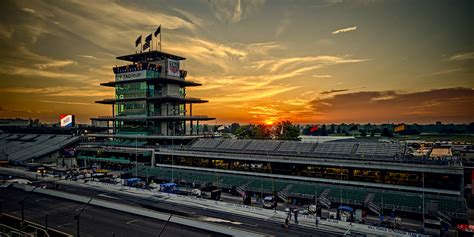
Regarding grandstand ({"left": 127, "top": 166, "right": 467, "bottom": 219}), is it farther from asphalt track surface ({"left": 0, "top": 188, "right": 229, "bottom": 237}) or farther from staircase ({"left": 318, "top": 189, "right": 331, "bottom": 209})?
asphalt track surface ({"left": 0, "top": 188, "right": 229, "bottom": 237})

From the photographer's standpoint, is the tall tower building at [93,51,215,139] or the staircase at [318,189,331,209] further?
the tall tower building at [93,51,215,139]

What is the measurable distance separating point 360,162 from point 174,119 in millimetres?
70958

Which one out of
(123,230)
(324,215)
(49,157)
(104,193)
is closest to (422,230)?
(324,215)

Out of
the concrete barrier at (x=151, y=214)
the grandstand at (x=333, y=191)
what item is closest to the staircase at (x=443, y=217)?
the grandstand at (x=333, y=191)

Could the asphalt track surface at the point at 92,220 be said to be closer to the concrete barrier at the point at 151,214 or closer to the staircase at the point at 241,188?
the concrete barrier at the point at 151,214

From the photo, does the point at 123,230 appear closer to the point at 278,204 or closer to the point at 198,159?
the point at 278,204

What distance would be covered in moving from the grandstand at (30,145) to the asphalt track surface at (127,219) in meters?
66.8

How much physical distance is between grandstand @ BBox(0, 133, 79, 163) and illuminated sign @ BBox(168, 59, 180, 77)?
60.9 metres

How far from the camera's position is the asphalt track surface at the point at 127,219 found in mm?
48156

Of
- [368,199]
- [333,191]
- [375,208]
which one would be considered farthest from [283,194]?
[375,208]

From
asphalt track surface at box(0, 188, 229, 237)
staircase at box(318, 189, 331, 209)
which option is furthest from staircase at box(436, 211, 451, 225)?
asphalt track surface at box(0, 188, 229, 237)

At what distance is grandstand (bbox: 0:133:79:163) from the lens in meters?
134

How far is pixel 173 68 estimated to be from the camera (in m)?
118

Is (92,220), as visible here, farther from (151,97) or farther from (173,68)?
(173,68)
